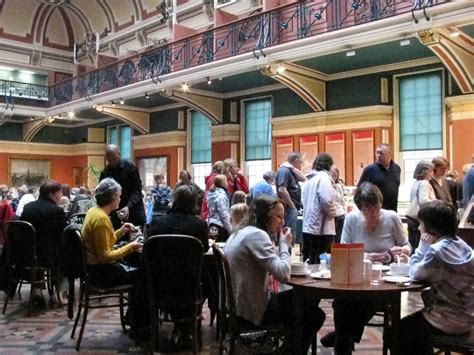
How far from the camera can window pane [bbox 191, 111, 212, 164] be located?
42.4 ft

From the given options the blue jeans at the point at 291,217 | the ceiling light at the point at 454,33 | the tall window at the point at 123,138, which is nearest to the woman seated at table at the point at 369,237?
the blue jeans at the point at 291,217

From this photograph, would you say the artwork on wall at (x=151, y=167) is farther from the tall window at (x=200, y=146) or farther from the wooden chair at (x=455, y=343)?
the wooden chair at (x=455, y=343)

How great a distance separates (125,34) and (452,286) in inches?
591

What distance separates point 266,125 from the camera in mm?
11352

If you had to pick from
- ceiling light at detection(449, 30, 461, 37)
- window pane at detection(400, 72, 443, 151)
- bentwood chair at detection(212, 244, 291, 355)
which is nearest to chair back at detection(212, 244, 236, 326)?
bentwood chair at detection(212, 244, 291, 355)

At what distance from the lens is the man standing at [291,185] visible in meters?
6.00

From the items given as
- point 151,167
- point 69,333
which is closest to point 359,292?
point 69,333

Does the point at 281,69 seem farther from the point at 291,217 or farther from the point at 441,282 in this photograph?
the point at 441,282

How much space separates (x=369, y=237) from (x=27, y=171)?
15650mm

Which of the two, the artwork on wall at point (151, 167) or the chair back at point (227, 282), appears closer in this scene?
the chair back at point (227, 282)

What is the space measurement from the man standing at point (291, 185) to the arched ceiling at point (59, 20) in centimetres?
1170

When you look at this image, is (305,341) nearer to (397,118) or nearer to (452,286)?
(452,286)

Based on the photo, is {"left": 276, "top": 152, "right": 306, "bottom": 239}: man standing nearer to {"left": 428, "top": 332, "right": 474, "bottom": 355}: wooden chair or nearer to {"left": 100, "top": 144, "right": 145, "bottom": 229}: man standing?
{"left": 100, "top": 144, "right": 145, "bottom": 229}: man standing

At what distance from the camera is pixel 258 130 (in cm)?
1155
